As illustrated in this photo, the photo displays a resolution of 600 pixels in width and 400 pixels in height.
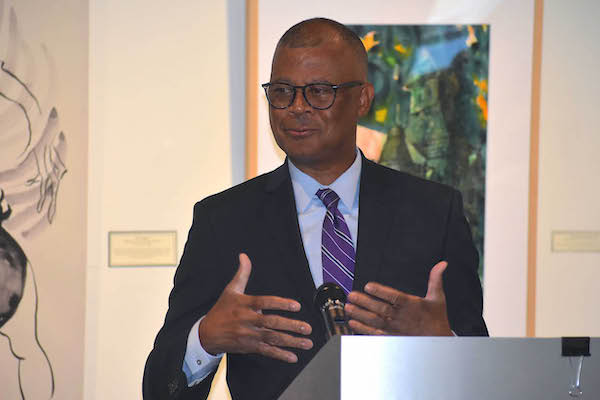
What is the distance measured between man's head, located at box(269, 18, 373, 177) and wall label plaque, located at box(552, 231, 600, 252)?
147 cm

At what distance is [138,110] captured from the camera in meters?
2.81

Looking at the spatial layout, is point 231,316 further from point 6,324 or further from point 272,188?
point 6,324

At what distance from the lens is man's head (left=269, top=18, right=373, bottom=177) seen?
1798 millimetres

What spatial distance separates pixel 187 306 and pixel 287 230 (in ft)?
0.98

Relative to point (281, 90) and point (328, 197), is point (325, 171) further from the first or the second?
point (281, 90)

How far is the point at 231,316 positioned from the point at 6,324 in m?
1.44

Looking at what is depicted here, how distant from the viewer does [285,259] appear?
70.2 inches

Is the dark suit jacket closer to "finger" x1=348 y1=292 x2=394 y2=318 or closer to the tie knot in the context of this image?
the tie knot

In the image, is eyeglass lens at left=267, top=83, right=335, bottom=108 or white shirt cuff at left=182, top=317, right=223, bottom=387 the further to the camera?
eyeglass lens at left=267, top=83, right=335, bottom=108

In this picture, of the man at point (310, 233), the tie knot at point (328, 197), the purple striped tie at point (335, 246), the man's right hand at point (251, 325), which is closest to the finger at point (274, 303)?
the man's right hand at point (251, 325)

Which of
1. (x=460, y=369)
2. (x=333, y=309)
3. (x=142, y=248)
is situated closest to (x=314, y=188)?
(x=333, y=309)

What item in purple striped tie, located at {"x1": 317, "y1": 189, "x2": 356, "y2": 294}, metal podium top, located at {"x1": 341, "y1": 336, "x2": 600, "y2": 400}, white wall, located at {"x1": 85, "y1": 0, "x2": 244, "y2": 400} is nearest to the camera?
metal podium top, located at {"x1": 341, "y1": 336, "x2": 600, "y2": 400}

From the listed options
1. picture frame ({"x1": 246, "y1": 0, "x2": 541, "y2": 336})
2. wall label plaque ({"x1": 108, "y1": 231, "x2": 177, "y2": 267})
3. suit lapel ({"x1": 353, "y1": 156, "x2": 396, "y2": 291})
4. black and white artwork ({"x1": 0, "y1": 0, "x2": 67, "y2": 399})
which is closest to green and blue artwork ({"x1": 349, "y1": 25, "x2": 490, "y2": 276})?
picture frame ({"x1": 246, "y1": 0, "x2": 541, "y2": 336})

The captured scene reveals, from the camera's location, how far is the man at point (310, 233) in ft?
5.64
